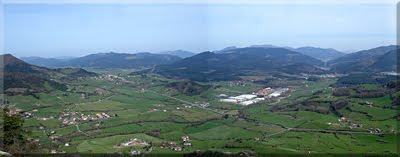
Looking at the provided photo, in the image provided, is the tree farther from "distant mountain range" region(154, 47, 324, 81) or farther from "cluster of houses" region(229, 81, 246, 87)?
"distant mountain range" region(154, 47, 324, 81)

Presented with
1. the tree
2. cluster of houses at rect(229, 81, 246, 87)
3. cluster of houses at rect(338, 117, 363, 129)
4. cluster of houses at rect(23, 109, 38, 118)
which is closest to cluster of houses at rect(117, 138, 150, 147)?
the tree

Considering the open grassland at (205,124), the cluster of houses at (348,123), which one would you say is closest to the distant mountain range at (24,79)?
the open grassland at (205,124)

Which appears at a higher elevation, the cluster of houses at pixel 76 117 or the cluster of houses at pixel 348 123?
the cluster of houses at pixel 76 117

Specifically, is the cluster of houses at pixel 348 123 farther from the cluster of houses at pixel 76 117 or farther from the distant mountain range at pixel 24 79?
the distant mountain range at pixel 24 79

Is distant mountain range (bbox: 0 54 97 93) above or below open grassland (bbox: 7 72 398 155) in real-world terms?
above

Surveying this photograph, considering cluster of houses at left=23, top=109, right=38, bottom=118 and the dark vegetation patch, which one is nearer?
cluster of houses at left=23, top=109, right=38, bottom=118

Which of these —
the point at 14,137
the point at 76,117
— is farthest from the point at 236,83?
the point at 14,137
